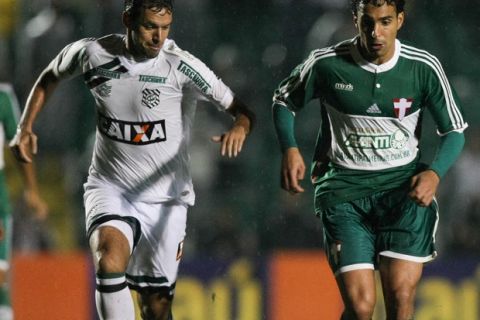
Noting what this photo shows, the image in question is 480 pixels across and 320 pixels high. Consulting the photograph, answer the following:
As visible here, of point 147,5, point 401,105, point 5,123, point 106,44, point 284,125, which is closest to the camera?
point 401,105

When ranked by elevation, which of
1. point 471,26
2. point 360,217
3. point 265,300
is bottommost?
point 265,300

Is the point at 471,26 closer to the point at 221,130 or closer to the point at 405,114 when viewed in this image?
the point at 221,130

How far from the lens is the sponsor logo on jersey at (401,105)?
249 inches

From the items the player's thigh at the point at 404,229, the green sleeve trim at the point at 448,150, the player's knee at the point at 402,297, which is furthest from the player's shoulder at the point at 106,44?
the player's knee at the point at 402,297

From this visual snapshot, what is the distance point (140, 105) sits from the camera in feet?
22.1

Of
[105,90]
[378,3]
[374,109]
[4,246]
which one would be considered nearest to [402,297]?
[374,109]

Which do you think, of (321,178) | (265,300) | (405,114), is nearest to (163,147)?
(321,178)

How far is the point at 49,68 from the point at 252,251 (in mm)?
3182

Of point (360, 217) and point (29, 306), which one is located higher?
point (360, 217)

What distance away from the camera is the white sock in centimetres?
634

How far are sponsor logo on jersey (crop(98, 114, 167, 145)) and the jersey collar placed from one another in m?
1.15

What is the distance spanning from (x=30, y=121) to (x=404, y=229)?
2127 millimetres

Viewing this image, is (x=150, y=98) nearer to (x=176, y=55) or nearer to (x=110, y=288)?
(x=176, y=55)

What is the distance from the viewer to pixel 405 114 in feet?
20.9
